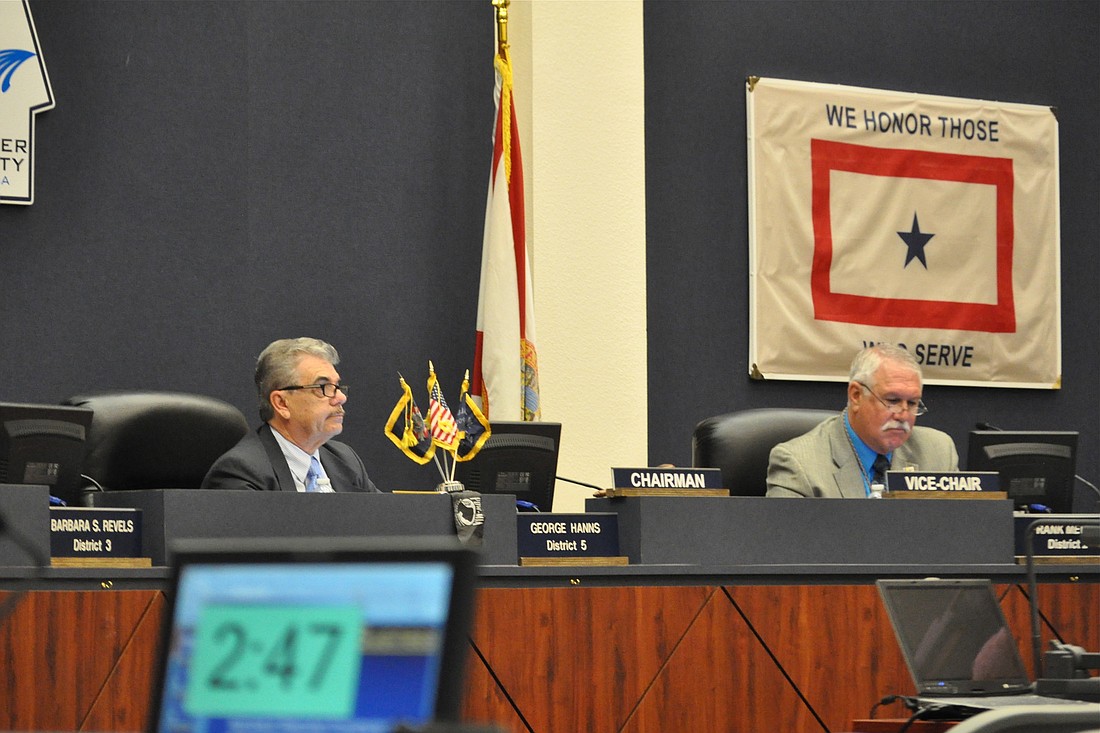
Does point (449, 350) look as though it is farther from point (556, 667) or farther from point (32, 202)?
point (556, 667)

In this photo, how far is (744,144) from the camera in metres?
6.35

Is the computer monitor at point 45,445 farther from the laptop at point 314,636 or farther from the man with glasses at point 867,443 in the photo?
the laptop at point 314,636

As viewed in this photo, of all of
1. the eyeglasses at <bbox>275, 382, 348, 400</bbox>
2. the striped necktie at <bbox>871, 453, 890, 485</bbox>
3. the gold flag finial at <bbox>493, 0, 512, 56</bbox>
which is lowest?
the striped necktie at <bbox>871, 453, 890, 485</bbox>

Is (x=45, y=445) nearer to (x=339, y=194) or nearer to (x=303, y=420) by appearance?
(x=303, y=420)

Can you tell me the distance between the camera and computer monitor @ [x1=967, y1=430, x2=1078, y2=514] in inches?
174

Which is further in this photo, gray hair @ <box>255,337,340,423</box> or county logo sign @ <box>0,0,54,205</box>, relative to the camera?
county logo sign @ <box>0,0,54,205</box>

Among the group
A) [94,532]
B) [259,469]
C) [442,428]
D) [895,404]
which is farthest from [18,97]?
[895,404]

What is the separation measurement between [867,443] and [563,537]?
4.73 feet

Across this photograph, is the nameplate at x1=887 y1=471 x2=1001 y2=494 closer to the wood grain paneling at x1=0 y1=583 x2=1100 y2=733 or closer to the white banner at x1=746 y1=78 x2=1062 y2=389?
the wood grain paneling at x1=0 y1=583 x2=1100 y2=733

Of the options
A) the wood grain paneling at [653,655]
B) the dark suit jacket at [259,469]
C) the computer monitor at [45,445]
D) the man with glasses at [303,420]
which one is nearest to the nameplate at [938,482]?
the wood grain paneling at [653,655]

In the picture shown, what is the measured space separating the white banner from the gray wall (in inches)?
4.3

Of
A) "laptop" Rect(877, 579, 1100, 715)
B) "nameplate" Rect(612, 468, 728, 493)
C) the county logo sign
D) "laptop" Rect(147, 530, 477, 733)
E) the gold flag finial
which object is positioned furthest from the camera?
the gold flag finial

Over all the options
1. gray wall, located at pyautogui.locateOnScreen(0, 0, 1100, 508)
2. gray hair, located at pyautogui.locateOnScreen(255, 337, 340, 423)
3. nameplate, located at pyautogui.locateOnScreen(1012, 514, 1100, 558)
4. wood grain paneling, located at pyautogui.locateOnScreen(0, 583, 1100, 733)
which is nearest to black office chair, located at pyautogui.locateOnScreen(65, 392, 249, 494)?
gray hair, located at pyautogui.locateOnScreen(255, 337, 340, 423)

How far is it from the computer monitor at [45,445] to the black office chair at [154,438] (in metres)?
0.79
